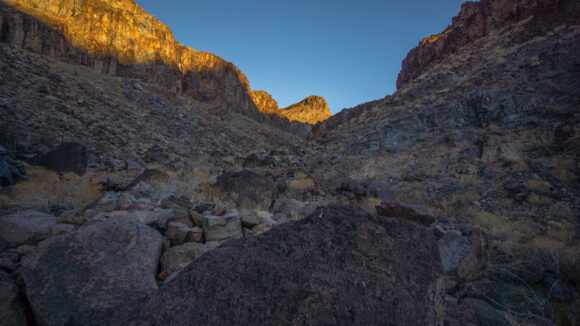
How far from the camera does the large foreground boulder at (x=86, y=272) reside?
56.4 inches

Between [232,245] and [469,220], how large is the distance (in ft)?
16.3

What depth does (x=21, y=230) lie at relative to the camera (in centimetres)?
209

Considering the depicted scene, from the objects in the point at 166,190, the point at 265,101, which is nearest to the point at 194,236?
the point at 166,190

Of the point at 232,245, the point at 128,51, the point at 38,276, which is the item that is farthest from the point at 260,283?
the point at 128,51

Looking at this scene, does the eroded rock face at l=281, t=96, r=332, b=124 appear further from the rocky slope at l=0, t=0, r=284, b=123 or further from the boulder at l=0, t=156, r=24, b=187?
the boulder at l=0, t=156, r=24, b=187

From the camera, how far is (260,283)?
1188mm

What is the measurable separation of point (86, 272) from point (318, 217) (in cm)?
170

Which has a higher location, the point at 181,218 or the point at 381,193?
the point at 381,193

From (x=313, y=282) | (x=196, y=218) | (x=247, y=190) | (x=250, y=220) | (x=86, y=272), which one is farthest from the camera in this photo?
(x=247, y=190)

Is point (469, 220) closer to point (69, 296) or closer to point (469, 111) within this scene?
point (69, 296)

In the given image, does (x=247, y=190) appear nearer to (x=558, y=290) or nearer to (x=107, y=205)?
(x=107, y=205)

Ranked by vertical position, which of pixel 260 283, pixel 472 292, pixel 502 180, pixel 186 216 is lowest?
pixel 472 292

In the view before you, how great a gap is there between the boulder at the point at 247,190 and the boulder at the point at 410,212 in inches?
96.4

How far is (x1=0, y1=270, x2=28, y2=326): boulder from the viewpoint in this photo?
1.41 m
